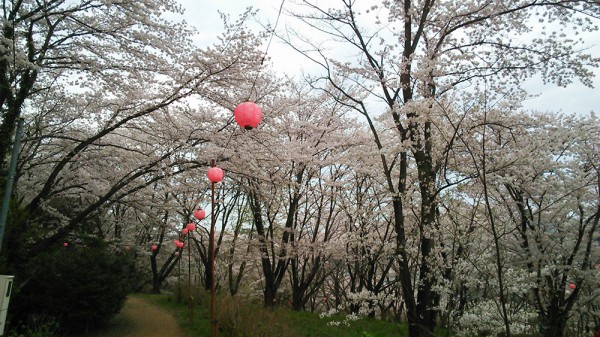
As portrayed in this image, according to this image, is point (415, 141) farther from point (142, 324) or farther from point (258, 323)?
point (142, 324)

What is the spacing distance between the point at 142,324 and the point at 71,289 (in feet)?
8.52

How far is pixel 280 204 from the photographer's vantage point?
13453 mm

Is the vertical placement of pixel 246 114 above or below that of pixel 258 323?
above

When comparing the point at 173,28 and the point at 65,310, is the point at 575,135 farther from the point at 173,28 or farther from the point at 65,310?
the point at 65,310

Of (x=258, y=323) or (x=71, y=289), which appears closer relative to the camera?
(x=258, y=323)

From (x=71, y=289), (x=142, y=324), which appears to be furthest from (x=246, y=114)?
(x=142, y=324)

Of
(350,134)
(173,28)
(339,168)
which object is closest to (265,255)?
(339,168)

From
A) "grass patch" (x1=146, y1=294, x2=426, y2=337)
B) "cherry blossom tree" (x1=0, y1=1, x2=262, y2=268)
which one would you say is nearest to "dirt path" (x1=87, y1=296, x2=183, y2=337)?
"grass patch" (x1=146, y1=294, x2=426, y2=337)

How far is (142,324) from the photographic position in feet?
33.9

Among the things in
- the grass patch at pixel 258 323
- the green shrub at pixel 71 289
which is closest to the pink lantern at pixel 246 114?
the grass patch at pixel 258 323

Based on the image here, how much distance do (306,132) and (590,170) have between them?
8364mm

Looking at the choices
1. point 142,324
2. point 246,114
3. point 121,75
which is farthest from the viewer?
point 142,324

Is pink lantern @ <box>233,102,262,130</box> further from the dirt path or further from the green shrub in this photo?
the dirt path

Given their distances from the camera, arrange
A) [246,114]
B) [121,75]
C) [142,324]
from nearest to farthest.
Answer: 1. [246,114]
2. [121,75]
3. [142,324]
